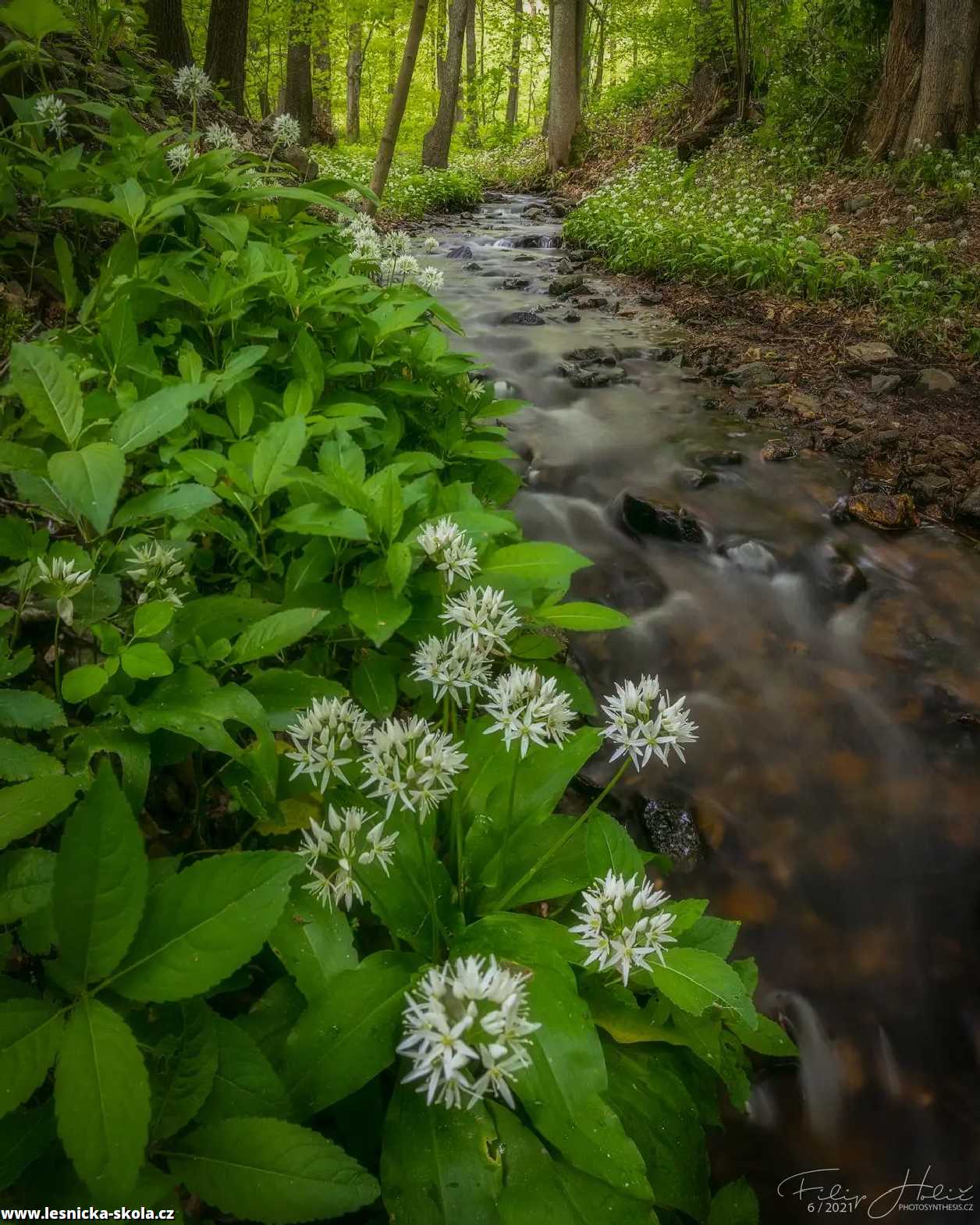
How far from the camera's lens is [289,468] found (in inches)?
85.2

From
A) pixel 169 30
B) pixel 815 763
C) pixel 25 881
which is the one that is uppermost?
pixel 169 30

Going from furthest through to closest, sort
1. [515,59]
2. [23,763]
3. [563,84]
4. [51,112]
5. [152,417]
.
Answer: [515,59] → [563,84] → [51,112] → [152,417] → [23,763]

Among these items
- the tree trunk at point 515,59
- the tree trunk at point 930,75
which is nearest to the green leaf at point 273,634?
the tree trunk at point 930,75

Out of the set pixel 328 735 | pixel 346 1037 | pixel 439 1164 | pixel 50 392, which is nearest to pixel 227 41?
pixel 50 392

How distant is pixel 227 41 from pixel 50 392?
997 cm

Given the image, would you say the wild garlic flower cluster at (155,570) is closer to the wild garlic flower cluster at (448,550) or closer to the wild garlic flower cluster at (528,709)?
the wild garlic flower cluster at (448,550)

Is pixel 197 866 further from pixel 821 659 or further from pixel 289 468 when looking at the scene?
pixel 821 659

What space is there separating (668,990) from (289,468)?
168 cm

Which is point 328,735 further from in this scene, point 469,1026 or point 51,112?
point 51,112

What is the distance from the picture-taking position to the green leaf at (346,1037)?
133 centimetres

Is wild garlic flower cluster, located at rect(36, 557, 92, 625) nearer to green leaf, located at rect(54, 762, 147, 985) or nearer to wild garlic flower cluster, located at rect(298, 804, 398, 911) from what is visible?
green leaf, located at rect(54, 762, 147, 985)

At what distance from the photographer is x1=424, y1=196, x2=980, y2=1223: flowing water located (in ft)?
7.38

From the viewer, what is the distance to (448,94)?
18062mm

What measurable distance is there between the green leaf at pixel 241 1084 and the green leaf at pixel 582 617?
1.24m
